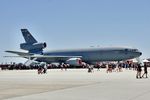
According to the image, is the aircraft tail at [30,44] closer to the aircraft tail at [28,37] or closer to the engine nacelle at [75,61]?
the aircraft tail at [28,37]

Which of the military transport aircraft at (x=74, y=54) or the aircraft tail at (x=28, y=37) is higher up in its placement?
the aircraft tail at (x=28, y=37)

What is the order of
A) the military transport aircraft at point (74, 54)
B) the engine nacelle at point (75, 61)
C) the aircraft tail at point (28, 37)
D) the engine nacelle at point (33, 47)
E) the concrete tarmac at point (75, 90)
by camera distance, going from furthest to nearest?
the aircraft tail at point (28, 37)
the engine nacelle at point (33, 47)
the military transport aircraft at point (74, 54)
the engine nacelle at point (75, 61)
the concrete tarmac at point (75, 90)

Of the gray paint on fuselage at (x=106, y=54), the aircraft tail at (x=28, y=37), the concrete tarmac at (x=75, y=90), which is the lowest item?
the concrete tarmac at (x=75, y=90)

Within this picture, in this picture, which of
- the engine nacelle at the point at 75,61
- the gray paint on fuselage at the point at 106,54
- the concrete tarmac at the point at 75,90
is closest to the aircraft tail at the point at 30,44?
the gray paint on fuselage at the point at 106,54

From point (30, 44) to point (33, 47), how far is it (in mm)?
2526

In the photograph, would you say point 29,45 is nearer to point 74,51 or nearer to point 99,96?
point 74,51

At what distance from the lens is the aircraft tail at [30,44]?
116875mm

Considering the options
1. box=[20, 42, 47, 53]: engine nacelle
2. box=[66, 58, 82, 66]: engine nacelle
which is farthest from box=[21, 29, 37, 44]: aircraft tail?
box=[66, 58, 82, 66]: engine nacelle

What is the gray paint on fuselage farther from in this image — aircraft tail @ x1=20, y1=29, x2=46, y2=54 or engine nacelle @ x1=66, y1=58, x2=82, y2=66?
aircraft tail @ x1=20, y1=29, x2=46, y2=54

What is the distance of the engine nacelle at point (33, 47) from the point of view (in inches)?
4601

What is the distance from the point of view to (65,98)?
1853cm

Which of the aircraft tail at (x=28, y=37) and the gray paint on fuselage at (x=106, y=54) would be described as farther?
the aircraft tail at (x=28, y=37)

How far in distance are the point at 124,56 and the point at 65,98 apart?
8387 centimetres

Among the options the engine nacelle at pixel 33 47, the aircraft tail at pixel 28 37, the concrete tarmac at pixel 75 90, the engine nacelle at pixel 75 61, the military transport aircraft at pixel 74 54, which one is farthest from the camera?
the aircraft tail at pixel 28 37
